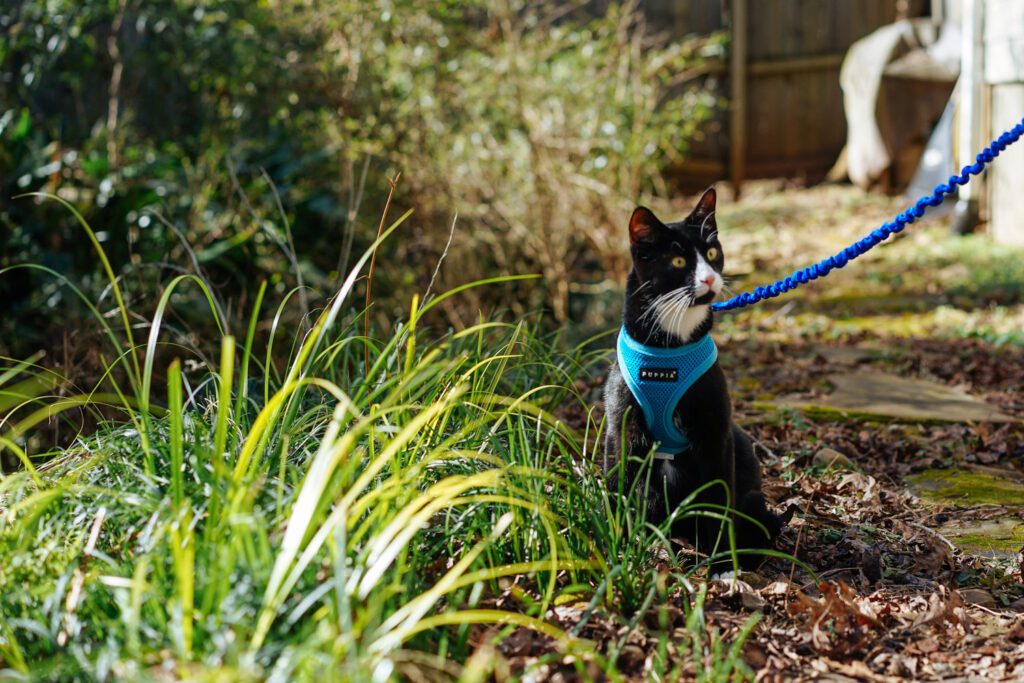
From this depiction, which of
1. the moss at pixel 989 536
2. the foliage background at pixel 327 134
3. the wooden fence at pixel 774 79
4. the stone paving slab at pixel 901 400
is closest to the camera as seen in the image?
the moss at pixel 989 536

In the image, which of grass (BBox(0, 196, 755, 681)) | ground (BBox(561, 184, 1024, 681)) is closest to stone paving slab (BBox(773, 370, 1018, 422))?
ground (BBox(561, 184, 1024, 681))

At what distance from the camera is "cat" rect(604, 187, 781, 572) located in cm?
237

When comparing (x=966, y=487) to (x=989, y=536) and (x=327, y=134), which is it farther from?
(x=327, y=134)

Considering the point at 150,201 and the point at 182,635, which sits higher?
the point at 150,201

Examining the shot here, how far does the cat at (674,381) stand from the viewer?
237 centimetres

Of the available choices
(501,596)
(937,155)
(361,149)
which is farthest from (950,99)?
(501,596)

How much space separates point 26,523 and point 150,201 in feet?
13.6

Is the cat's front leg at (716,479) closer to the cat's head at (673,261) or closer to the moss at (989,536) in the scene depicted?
the cat's head at (673,261)

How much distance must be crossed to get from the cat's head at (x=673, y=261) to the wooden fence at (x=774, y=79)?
8.24m

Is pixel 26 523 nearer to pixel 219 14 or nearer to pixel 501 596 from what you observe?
pixel 501 596

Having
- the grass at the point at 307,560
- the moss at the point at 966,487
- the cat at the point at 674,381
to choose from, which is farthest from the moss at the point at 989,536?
the grass at the point at 307,560

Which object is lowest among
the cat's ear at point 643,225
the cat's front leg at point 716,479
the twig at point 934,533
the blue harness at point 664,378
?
the twig at point 934,533

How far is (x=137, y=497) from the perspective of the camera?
1.92m

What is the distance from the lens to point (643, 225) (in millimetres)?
2398
